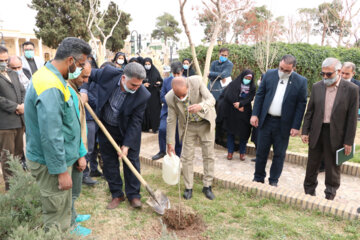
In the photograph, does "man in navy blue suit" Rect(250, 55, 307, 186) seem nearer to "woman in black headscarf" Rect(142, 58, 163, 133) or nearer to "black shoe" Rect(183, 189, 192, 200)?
"black shoe" Rect(183, 189, 192, 200)

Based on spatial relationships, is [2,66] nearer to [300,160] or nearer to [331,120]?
[331,120]

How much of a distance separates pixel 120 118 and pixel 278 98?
2192 mm

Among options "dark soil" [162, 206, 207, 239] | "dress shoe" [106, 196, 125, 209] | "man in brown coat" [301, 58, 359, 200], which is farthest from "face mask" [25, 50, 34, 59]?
"man in brown coat" [301, 58, 359, 200]

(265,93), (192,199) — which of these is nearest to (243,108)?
(265,93)

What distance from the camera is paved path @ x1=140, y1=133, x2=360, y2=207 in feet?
12.4

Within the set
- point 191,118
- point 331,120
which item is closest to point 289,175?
point 331,120

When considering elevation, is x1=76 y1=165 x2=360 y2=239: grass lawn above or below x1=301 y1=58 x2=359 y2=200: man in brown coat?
below

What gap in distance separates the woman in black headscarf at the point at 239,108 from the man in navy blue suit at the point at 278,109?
90 cm

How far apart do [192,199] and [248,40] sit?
24408 mm

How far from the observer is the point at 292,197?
10.7 ft

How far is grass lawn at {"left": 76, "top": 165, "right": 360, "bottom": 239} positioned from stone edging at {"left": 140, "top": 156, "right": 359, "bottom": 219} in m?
0.08

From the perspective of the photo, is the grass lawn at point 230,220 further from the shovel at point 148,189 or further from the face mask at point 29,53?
the face mask at point 29,53

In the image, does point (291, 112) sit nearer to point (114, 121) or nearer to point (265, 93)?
point (265, 93)

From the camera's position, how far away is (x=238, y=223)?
2947 mm
